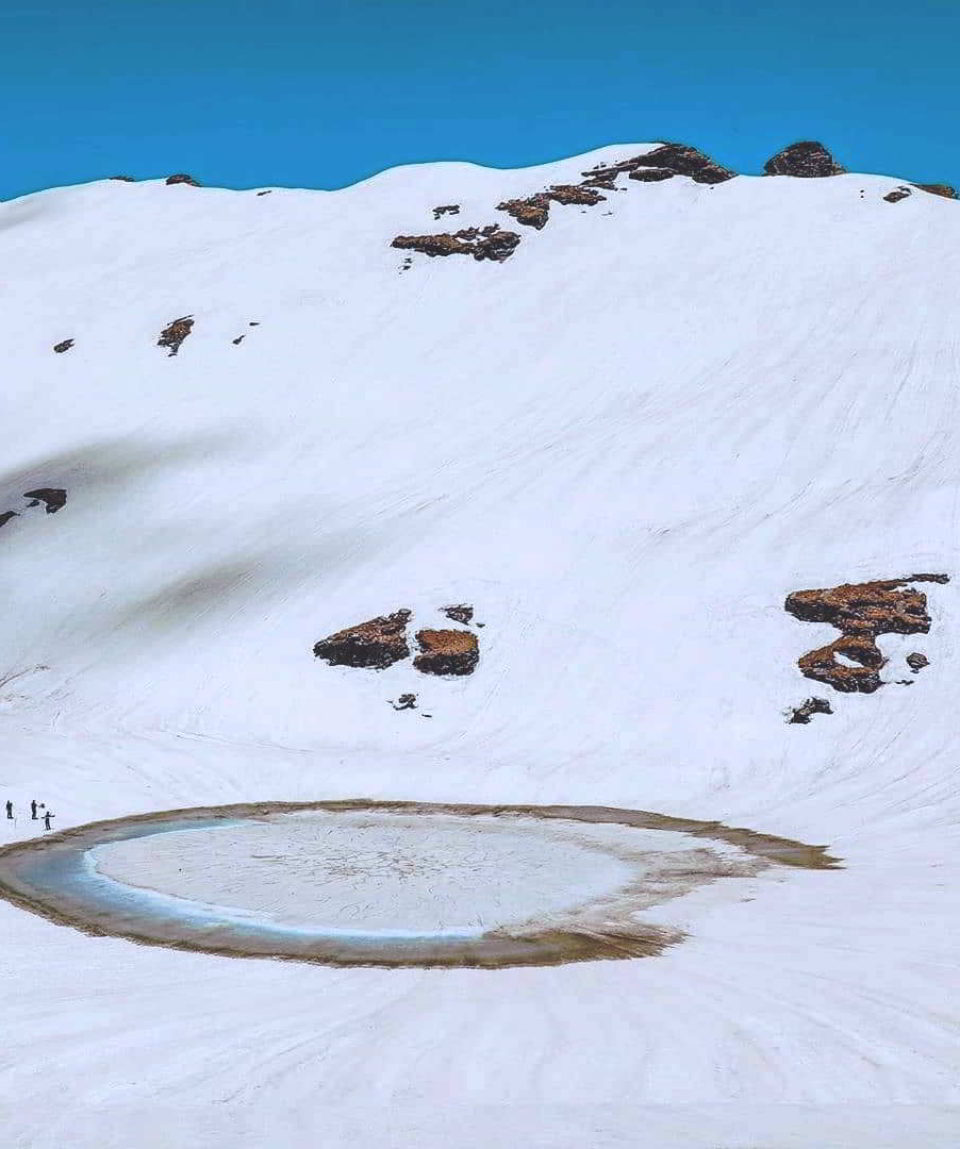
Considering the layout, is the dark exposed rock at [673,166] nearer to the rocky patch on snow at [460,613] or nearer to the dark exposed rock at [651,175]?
the dark exposed rock at [651,175]

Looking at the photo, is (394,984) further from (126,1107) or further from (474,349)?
(474,349)

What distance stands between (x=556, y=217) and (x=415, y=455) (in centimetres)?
3410

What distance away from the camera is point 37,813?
3016 cm

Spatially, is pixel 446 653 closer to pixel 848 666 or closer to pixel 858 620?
pixel 848 666

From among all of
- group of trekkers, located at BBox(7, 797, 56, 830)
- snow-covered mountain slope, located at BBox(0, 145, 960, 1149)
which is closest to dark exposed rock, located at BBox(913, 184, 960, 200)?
snow-covered mountain slope, located at BBox(0, 145, 960, 1149)

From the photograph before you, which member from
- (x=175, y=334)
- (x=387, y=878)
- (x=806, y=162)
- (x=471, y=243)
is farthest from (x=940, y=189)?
(x=387, y=878)

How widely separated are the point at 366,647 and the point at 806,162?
2982 inches

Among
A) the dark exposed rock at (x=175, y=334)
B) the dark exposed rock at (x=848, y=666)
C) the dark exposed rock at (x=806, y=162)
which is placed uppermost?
the dark exposed rock at (x=806, y=162)

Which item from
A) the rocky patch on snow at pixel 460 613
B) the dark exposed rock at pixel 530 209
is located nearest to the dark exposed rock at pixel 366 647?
the rocky patch on snow at pixel 460 613

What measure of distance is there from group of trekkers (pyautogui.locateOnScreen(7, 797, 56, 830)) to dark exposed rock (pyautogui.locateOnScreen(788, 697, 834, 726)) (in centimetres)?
2261

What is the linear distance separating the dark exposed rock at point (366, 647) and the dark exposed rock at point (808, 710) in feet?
48.5

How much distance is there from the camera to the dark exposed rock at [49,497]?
58.5m

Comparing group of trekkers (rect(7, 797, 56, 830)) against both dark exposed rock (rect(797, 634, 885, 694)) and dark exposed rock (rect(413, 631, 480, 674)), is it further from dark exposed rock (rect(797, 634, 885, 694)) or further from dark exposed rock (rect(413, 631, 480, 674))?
dark exposed rock (rect(797, 634, 885, 694))

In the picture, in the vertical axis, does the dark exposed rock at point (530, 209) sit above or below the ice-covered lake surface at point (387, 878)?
above
